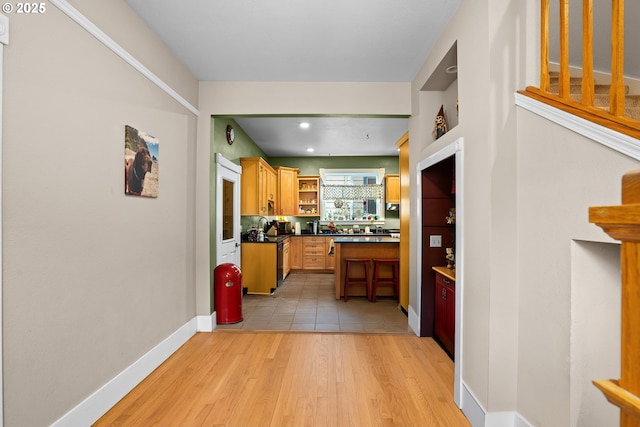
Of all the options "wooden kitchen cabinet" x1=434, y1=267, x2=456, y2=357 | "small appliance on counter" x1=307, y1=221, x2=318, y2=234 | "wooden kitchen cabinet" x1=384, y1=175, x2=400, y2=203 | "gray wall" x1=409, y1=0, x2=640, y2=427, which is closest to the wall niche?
"gray wall" x1=409, y1=0, x2=640, y2=427

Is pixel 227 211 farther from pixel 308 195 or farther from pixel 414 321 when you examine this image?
pixel 308 195

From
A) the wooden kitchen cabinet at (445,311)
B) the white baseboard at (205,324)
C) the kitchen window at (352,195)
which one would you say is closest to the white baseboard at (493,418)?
the wooden kitchen cabinet at (445,311)

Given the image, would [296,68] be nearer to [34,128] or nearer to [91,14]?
[91,14]

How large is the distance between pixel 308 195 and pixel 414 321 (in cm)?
549

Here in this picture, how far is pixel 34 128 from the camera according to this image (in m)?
1.71

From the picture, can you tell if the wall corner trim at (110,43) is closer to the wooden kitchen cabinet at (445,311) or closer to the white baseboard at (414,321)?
the wooden kitchen cabinet at (445,311)

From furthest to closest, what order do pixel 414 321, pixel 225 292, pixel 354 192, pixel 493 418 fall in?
pixel 354 192 → pixel 225 292 → pixel 414 321 → pixel 493 418

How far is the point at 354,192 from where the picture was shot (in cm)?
877

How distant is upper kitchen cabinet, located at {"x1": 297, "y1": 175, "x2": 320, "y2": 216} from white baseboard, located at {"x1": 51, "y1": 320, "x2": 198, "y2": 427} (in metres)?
5.57

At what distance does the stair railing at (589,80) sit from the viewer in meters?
1.27

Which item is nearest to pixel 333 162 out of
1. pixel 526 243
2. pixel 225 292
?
pixel 225 292

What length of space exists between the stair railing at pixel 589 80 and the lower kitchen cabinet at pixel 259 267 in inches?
185

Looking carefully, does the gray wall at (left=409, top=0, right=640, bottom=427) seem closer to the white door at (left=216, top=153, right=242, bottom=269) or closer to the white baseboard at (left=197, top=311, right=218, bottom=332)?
the white baseboard at (left=197, top=311, right=218, bottom=332)

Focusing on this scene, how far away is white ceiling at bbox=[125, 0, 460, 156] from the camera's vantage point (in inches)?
99.0
